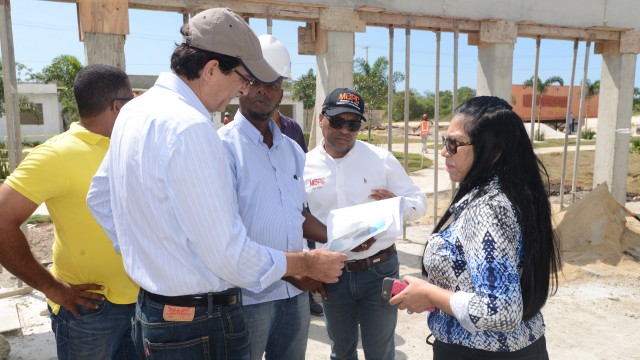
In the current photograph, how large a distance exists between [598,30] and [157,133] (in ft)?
24.9

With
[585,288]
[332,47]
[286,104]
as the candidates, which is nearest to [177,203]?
[332,47]

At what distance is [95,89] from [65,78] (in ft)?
108

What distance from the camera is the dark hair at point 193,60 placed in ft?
5.38

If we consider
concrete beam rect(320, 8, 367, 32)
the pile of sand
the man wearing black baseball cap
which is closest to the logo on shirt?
the man wearing black baseball cap

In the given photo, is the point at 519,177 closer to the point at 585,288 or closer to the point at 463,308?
the point at 463,308

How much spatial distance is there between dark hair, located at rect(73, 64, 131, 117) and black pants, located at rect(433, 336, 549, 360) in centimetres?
200

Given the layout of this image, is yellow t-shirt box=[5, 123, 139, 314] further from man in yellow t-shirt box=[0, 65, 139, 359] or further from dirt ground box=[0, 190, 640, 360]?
dirt ground box=[0, 190, 640, 360]

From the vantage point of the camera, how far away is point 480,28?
6.19 metres

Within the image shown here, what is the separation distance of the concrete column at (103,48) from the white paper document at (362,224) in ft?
9.29

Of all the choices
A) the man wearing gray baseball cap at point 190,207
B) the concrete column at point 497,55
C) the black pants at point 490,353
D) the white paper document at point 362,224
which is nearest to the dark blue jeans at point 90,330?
the man wearing gray baseball cap at point 190,207

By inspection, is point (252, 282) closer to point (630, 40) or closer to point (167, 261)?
point (167, 261)

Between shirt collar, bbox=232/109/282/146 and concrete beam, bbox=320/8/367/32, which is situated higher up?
concrete beam, bbox=320/8/367/32

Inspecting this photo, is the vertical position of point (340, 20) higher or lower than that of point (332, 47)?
higher

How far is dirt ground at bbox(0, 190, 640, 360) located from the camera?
4043 mm
